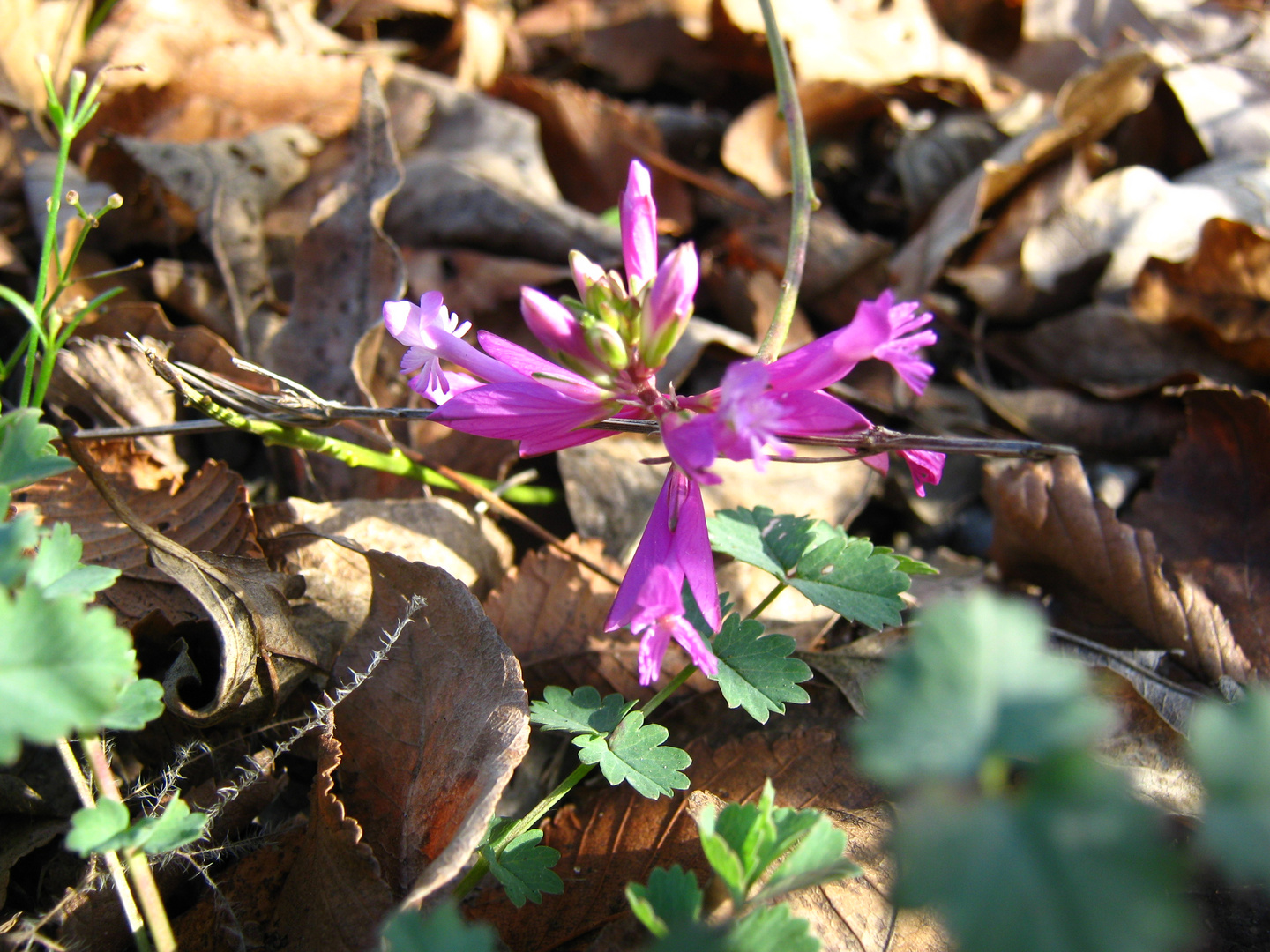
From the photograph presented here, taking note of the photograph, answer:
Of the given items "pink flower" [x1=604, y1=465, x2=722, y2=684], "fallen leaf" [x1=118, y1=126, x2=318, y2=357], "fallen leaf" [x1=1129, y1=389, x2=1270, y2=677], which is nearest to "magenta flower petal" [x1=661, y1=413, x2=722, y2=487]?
"pink flower" [x1=604, y1=465, x2=722, y2=684]

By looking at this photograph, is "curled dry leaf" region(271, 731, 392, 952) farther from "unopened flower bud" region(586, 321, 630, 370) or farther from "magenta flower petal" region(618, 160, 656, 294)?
"magenta flower petal" region(618, 160, 656, 294)

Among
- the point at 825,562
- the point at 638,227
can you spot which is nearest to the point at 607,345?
the point at 638,227

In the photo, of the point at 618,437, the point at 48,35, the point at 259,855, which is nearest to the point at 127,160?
the point at 48,35

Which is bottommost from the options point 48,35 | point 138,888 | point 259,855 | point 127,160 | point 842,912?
point 259,855

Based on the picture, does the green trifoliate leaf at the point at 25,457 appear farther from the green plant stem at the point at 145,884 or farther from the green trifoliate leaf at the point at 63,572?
the green plant stem at the point at 145,884

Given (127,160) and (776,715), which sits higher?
(127,160)

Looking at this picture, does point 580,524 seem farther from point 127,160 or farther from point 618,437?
point 127,160

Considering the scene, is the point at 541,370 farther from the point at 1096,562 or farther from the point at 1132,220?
the point at 1132,220
